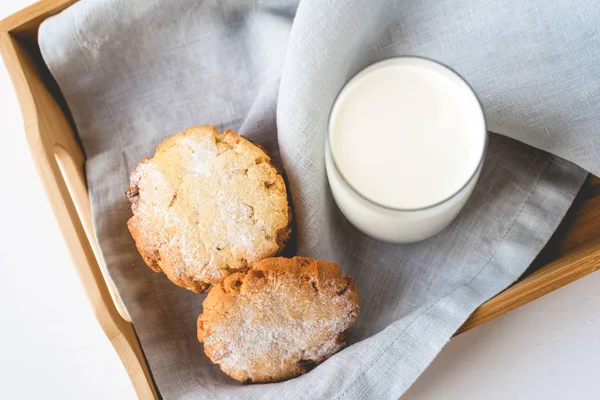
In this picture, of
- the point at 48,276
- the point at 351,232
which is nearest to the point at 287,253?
the point at 351,232

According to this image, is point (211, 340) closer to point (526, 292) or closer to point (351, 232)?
point (351, 232)

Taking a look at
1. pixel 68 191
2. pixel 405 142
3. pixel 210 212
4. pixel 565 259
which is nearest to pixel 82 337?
pixel 68 191

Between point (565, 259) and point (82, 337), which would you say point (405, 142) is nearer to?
point (565, 259)

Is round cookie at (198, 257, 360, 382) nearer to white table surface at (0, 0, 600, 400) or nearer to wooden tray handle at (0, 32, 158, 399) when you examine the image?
wooden tray handle at (0, 32, 158, 399)

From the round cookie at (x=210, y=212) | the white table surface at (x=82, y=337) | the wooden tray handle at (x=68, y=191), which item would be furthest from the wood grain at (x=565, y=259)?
the wooden tray handle at (x=68, y=191)

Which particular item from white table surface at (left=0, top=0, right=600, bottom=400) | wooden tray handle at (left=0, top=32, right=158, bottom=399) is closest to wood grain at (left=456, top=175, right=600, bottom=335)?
white table surface at (left=0, top=0, right=600, bottom=400)

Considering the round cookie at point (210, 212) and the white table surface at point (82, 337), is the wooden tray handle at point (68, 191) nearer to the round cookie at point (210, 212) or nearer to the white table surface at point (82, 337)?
the round cookie at point (210, 212)
